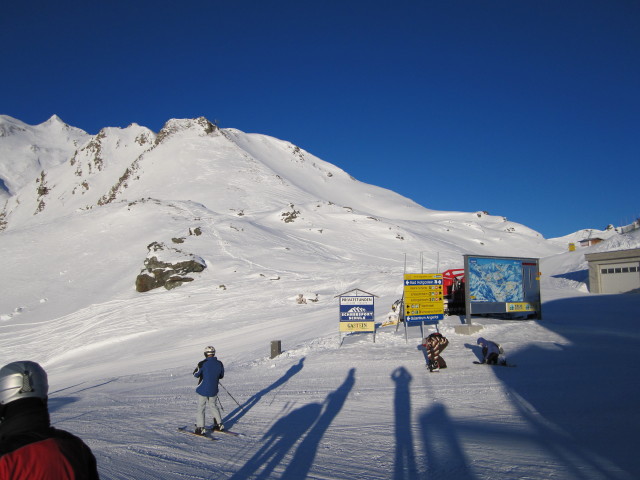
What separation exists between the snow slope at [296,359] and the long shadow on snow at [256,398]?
0.06 meters

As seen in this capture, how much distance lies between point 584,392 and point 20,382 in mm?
9752

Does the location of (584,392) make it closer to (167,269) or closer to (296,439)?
(296,439)

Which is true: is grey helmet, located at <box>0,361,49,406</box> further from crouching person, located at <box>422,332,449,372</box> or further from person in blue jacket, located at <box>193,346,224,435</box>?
crouching person, located at <box>422,332,449,372</box>

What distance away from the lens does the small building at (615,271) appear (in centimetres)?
2850

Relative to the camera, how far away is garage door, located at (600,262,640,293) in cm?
2847

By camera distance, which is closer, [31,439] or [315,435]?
[31,439]

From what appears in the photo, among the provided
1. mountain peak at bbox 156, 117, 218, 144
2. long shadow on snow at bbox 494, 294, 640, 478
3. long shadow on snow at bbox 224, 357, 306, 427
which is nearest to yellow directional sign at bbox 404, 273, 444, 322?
long shadow on snow at bbox 494, 294, 640, 478

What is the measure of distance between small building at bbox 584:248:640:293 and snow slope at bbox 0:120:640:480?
5.23 ft

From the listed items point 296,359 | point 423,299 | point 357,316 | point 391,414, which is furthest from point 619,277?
point 391,414

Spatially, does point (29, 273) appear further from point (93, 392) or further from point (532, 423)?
point (532, 423)

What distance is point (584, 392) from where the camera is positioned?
355 inches

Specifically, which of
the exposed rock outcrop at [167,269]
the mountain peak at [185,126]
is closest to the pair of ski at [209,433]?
the exposed rock outcrop at [167,269]

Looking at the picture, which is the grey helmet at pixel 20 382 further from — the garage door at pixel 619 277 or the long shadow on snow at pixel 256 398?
the garage door at pixel 619 277

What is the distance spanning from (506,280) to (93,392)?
1472 cm
